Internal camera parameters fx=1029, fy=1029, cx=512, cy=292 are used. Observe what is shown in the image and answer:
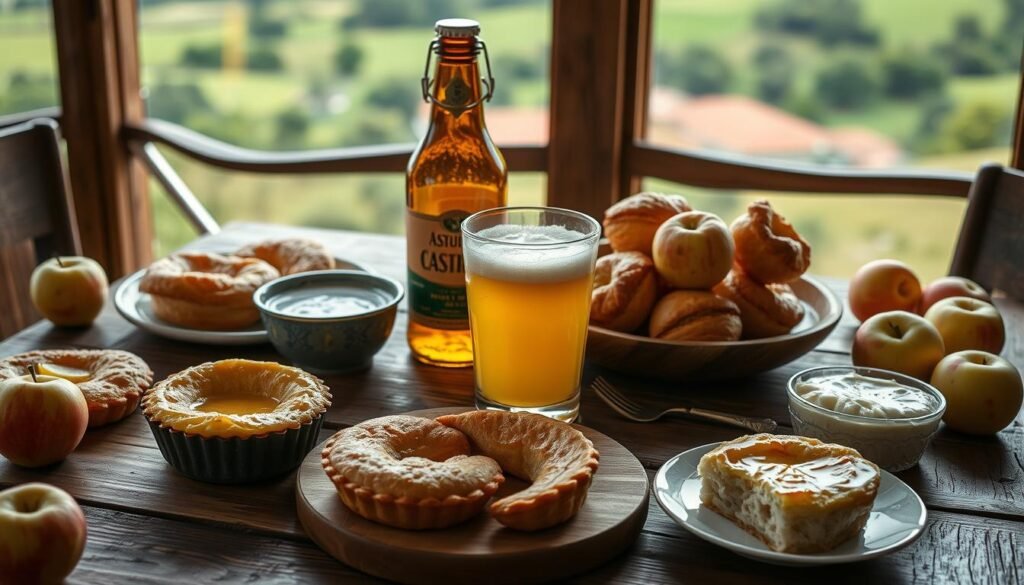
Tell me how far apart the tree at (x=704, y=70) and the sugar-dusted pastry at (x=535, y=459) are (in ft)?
20.3

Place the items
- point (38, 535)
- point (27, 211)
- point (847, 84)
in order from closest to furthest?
point (38, 535)
point (27, 211)
point (847, 84)

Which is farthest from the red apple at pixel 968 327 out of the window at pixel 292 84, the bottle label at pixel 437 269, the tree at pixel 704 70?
the window at pixel 292 84

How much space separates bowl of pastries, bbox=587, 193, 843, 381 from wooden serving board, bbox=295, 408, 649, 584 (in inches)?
12.1

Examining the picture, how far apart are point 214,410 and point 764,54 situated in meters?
6.37

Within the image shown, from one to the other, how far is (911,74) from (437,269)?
5999mm

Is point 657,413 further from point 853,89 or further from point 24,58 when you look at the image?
point 853,89

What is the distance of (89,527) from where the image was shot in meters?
0.93

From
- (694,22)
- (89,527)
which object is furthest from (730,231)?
(694,22)

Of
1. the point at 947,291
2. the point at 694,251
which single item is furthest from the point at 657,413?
the point at 947,291

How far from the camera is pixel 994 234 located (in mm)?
1663

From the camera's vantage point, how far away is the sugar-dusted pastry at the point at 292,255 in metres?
1.51

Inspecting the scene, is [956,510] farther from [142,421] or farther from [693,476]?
[142,421]

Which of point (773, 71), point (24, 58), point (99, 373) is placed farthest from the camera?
point (773, 71)

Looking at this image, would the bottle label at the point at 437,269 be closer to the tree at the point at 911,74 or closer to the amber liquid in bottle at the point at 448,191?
the amber liquid in bottle at the point at 448,191
